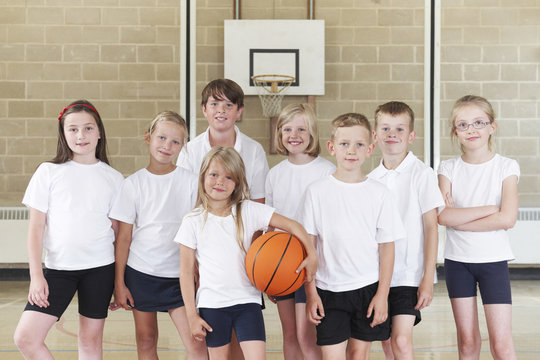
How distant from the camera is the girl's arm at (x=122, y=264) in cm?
237

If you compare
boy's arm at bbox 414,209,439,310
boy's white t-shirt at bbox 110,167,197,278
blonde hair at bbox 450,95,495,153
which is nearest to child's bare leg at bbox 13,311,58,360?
boy's white t-shirt at bbox 110,167,197,278

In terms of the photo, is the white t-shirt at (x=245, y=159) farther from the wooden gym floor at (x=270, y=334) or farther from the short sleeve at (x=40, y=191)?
the wooden gym floor at (x=270, y=334)

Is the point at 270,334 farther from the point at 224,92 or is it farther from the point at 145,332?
the point at 224,92

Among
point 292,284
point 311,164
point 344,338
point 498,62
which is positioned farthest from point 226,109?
point 498,62

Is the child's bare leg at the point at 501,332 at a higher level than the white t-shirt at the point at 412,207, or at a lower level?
lower

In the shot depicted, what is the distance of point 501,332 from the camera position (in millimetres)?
2326

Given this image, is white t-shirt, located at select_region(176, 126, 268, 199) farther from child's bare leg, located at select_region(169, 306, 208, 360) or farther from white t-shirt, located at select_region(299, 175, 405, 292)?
child's bare leg, located at select_region(169, 306, 208, 360)

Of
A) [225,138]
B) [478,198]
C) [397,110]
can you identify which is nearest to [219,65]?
[225,138]

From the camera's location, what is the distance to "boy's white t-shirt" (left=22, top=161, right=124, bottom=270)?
7.67 feet

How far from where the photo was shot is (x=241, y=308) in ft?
7.14

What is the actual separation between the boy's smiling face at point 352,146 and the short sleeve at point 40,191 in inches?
48.4

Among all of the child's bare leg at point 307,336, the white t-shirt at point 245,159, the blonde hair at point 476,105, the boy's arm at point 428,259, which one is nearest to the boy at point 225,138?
the white t-shirt at point 245,159

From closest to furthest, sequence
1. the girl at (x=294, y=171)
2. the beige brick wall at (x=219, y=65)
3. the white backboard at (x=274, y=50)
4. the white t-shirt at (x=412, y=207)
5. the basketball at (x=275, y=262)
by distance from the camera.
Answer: the basketball at (x=275, y=262) < the white t-shirt at (x=412, y=207) < the girl at (x=294, y=171) < the white backboard at (x=274, y=50) < the beige brick wall at (x=219, y=65)

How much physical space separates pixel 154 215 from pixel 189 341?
1.80ft
